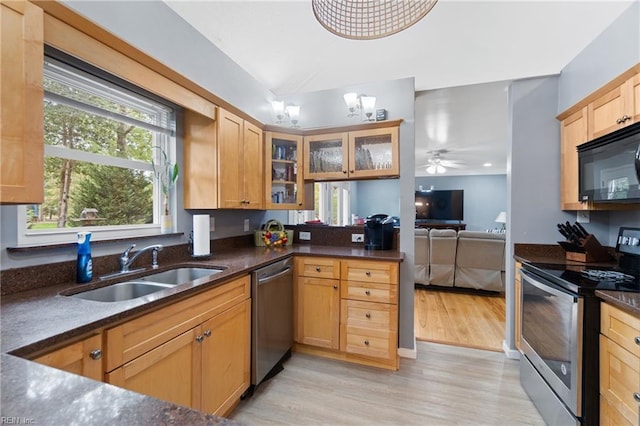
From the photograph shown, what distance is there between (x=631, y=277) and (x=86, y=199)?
10.6ft

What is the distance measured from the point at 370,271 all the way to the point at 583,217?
1.85 m

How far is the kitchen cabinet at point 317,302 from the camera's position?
7.73 feet

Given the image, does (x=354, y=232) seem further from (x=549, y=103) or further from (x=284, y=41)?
(x=549, y=103)

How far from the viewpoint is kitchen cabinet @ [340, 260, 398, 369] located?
223 centimetres

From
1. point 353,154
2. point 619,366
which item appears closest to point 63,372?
point 619,366

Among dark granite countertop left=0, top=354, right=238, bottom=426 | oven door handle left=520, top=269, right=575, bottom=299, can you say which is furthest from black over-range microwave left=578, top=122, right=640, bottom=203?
dark granite countertop left=0, top=354, right=238, bottom=426

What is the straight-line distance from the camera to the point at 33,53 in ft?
3.46

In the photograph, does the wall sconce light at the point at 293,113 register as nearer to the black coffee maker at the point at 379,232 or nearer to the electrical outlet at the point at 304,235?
the electrical outlet at the point at 304,235

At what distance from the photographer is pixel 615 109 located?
1726 millimetres

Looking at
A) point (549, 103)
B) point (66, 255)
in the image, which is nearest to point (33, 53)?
point (66, 255)

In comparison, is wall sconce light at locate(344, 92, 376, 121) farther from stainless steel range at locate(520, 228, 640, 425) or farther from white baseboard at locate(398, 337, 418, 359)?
white baseboard at locate(398, 337, 418, 359)

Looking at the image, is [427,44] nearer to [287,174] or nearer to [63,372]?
[287,174]

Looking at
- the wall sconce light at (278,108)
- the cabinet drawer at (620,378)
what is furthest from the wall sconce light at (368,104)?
the cabinet drawer at (620,378)

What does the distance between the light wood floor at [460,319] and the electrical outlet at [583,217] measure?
4.46ft
